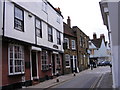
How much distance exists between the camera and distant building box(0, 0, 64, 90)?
1351 cm

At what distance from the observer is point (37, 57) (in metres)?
18.6

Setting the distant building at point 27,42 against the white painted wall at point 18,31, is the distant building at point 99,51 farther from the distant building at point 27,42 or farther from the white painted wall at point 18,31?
the white painted wall at point 18,31

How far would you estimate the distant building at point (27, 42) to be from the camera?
44.3 ft

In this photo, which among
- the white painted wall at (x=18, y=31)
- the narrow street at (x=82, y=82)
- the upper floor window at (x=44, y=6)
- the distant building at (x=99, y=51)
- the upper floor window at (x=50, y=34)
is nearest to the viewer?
the white painted wall at (x=18, y=31)

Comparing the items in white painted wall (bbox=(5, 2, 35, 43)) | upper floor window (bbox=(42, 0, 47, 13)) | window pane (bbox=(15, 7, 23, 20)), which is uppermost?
upper floor window (bbox=(42, 0, 47, 13))

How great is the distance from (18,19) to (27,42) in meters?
1.91

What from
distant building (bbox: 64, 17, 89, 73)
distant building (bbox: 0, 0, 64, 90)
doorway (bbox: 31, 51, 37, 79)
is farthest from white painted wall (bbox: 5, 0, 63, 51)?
distant building (bbox: 64, 17, 89, 73)

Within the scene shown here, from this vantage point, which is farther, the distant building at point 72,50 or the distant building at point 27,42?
the distant building at point 72,50

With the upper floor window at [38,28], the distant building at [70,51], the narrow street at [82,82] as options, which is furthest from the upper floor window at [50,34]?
the distant building at [70,51]

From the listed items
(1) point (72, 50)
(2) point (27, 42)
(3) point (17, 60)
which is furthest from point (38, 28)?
(1) point (72, 50)

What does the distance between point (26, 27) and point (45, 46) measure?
4.49 m

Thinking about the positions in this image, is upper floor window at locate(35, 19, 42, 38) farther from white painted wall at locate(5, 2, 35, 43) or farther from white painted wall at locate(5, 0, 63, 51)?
white painted wall at locate(5, 2, 35, 43)

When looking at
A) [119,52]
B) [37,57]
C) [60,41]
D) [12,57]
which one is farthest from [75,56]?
[119,52]

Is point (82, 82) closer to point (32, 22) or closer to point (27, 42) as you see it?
point (27, 42)
